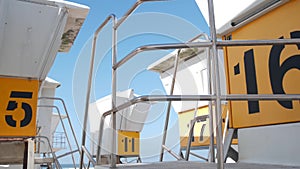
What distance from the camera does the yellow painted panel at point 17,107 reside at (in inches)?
91.4

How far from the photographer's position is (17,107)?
2359 millimetres

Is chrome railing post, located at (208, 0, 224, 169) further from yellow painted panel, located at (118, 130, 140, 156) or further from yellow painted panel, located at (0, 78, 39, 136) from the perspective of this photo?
yellow painted panel, located at (118, 130, 140, 156)

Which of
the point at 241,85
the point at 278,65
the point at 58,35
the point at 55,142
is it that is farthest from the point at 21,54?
the point at 55,142

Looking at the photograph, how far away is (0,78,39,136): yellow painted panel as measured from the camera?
232 cm

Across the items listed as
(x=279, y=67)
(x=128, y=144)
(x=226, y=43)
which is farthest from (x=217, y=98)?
(x=128, y=144)

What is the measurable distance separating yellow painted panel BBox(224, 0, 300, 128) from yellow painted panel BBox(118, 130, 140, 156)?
3521mm

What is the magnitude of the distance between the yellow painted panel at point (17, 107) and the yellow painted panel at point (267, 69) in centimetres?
157

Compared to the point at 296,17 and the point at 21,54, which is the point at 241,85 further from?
the point at 21,54

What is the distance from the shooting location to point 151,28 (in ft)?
5.46

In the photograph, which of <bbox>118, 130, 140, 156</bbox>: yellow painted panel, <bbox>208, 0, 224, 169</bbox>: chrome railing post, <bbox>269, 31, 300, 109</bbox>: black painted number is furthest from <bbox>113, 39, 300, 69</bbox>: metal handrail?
<bbox>118, 130, 140, 156</bbox>: yellow painted panel

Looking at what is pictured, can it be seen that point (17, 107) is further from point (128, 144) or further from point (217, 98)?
point (128, 144)

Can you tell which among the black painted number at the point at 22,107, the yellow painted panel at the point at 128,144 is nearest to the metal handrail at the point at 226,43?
the black painted number at the point at 22,107

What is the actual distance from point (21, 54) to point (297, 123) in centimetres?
192

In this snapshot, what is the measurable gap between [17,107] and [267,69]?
1856 millimetres
